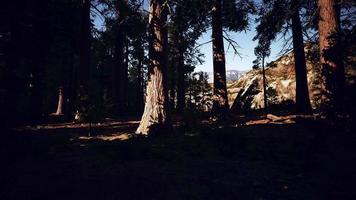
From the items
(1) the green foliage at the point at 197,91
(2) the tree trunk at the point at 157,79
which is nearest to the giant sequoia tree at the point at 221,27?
(2) the tree trunk at the point at 157,79

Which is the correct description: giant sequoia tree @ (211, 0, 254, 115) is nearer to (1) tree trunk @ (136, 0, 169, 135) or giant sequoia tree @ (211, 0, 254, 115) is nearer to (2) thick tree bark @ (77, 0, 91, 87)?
(1) tree trunk @ (136, 0, 169, 135)

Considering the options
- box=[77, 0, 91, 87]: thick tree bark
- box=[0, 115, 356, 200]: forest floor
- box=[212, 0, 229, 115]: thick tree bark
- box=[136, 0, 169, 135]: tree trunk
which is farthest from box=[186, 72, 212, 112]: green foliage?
box=[0, 115, 356, 200]: forest floor

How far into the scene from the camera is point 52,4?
8.03 meters

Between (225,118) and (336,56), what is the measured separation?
7243mm

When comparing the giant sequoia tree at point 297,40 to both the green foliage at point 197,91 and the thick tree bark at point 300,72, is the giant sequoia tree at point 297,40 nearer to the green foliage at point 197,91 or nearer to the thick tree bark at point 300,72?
the thick tree bark at point 300,72

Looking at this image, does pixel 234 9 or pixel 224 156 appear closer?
pixel 224 156

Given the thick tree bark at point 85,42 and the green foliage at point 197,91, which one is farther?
the green foliage at point 197,91

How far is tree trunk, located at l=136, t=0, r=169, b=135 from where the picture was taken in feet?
30.4

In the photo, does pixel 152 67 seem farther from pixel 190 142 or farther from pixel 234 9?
pixel 234 9

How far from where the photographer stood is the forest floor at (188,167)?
15.2 ft

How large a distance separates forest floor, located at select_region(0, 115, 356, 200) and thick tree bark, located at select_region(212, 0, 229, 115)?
440cm

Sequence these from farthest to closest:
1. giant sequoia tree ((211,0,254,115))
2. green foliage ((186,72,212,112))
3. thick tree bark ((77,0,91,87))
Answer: green foliage ((186,72,212,112)) → thick tree bark ((77,0,91,87)) → giant sequoia tree ((211,0,254,115))

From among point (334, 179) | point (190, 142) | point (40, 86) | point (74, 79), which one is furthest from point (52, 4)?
point (74, 79)

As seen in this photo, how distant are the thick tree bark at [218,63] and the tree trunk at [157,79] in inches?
146
